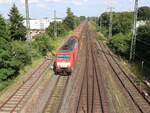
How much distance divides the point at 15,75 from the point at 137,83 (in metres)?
13.4

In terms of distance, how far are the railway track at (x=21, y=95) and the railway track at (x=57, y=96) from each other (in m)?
2.05

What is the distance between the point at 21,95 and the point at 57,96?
10.4 ft

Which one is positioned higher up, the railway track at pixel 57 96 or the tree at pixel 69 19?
the tree at pixel 69 19

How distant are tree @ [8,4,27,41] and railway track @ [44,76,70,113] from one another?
30383mm

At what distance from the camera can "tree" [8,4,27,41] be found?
6038 cm

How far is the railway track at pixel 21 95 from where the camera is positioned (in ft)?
72.5

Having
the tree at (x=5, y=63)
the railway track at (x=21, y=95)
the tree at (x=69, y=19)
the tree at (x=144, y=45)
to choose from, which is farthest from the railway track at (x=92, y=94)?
the tree at (x=69, y=19)

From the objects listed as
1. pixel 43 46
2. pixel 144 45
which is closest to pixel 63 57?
pixel 43 46

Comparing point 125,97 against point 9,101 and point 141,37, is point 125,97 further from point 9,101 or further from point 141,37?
point 141,37

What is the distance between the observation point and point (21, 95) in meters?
25.5

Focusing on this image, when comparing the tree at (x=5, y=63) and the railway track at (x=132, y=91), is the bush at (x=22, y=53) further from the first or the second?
the railway track at (x=132, y=91)

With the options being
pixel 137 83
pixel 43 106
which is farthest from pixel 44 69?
pixel 43 106

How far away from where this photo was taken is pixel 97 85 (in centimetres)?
2950

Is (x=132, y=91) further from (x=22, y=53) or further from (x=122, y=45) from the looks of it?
(x=122, y=45)
